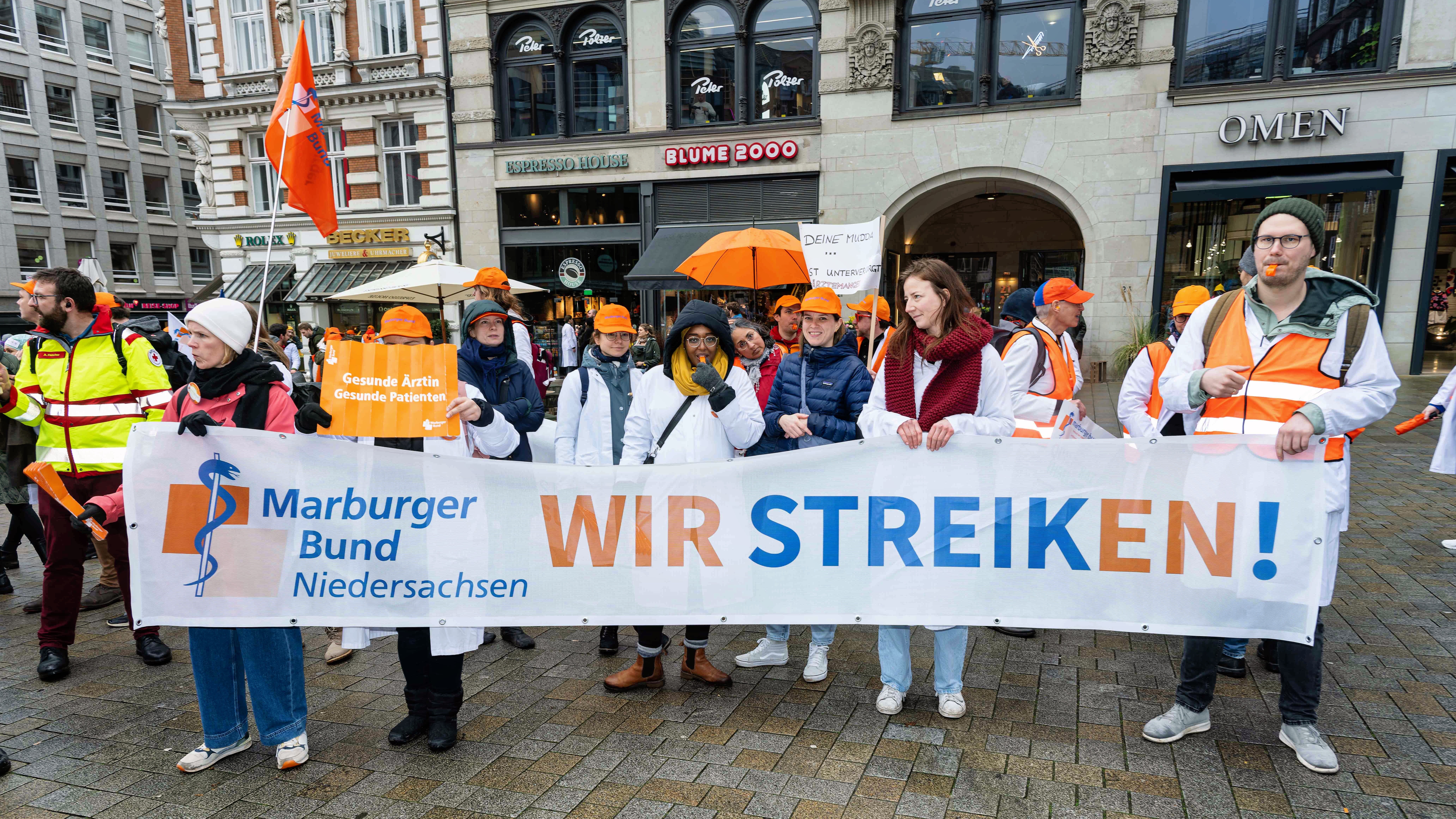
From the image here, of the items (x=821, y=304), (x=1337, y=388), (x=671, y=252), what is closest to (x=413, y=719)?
(x=821, y=304)

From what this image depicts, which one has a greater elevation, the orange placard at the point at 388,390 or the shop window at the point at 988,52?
the shop window at the point at 988,52

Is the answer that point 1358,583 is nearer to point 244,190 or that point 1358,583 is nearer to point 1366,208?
point 1366,208

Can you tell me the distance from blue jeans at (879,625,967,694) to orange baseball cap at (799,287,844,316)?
1.58 m

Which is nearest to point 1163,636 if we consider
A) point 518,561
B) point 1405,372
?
point 518,561

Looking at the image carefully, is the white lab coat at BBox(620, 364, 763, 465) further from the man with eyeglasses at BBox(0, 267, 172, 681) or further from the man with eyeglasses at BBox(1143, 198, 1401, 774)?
the man with eyeglasses at BBox(0, 267, 172, 681)

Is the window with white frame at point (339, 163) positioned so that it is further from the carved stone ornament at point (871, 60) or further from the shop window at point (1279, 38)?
the shop window at point (1279, 38)

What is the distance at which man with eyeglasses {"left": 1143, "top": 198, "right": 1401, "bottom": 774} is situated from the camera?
2.95m

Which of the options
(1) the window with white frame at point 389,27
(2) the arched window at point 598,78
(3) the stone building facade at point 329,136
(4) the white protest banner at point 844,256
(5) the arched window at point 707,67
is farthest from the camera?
(1) the window with white frame at point 389,27

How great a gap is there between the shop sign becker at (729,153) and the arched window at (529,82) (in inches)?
134

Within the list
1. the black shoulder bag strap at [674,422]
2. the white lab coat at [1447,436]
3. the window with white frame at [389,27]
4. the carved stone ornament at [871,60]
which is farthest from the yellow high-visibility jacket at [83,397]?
the window with white frame at [389,27]

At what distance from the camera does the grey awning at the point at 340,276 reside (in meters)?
20.5

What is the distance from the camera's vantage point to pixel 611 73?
1802 centimetres

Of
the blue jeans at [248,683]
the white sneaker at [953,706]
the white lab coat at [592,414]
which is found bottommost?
the white sneaker at [953,706]

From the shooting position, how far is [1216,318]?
3.30 meters
